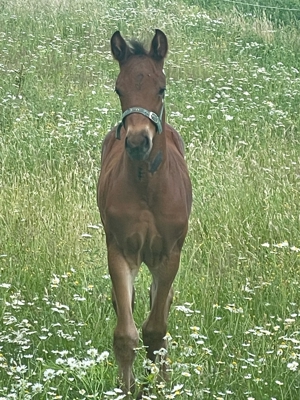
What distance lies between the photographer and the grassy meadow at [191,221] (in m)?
4.28

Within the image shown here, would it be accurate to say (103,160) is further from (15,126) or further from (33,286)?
(15,126)

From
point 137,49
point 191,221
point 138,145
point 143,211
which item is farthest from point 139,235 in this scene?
point 191,221

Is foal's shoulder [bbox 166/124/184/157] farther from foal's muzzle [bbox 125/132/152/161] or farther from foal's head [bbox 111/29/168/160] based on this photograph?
foal's muzzle [bbox 125/132/152/161]

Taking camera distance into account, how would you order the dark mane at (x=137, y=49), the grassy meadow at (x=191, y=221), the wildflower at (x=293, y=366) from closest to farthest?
1. the wildflower at (x=293, y=366)
2. the grassy meadow at (x=191, y=221)
3. the dark mane at (x=137, y=49)

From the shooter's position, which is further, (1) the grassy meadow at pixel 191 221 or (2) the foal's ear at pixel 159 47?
(2) the foal's ear at pixel 159 47

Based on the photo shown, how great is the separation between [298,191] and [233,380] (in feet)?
9.53

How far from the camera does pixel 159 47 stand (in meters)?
4.47

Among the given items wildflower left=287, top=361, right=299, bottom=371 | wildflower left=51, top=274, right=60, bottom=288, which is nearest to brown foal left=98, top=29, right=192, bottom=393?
wildflower left=51, top=274, right=60, bottom=288

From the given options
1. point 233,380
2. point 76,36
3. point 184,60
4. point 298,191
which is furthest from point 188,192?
point 76,36

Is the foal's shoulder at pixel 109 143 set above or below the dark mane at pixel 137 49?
below

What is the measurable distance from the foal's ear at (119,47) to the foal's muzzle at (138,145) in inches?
23.6

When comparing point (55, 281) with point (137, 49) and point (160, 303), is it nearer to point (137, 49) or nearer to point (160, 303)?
point (160, 303)

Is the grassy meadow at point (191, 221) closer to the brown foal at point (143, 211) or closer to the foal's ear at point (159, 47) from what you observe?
the brown foal at point (143, 211)

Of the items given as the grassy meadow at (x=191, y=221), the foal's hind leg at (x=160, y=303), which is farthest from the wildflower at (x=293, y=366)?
the foal's hind leg at (x=160, y=303)
